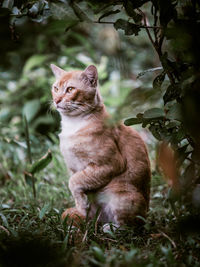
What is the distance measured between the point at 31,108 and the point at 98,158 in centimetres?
270

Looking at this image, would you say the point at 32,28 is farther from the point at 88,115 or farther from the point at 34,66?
the point at 88,115

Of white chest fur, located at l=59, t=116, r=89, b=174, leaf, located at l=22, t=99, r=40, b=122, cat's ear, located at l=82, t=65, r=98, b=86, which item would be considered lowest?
leaf, located at l=22, t=99, r=40, b=122

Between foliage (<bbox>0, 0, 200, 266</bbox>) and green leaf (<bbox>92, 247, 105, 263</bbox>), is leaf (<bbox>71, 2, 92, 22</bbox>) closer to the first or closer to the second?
foliage (<bbox>0, 0, 200, 266</bbox>)

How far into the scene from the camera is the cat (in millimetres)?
2258

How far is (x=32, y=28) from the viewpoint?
5301 mm

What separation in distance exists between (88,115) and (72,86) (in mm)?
236

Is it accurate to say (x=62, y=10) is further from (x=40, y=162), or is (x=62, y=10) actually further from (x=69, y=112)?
(x=40, y=162)

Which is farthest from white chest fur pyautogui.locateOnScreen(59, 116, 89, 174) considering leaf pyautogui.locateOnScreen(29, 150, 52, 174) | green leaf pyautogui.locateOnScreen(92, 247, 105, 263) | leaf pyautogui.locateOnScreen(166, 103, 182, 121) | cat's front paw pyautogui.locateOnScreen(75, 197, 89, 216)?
leaf pyautogui.locateOnScreen(166, 103, 182, 121)

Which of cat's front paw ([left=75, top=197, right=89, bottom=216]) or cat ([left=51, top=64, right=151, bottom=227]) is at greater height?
cat ([left=51, top=64, right=151, bottom=227])

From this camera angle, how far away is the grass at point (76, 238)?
1.23 m

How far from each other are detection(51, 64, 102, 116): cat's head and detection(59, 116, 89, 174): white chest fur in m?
0.06

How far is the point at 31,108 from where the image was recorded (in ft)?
15.6

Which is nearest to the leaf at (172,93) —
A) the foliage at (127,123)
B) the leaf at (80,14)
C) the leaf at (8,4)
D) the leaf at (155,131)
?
the foliage at (127,123)

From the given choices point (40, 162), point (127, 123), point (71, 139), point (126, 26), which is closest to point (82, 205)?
point (71, 139)
